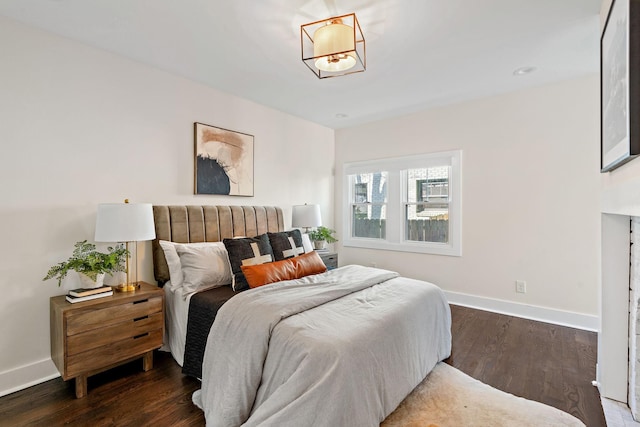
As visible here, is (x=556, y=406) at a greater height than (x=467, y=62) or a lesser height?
lesser

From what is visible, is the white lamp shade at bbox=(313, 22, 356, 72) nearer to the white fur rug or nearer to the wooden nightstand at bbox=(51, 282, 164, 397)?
the wooden nightstand at bbox=(51, 282, 164, 397)

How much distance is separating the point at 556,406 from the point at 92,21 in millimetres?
4102

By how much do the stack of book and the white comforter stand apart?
0.97m

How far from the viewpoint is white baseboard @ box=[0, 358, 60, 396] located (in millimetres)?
2128

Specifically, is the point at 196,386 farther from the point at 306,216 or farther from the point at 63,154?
the point at 306,216

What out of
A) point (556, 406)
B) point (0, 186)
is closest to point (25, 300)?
point (0, 186)

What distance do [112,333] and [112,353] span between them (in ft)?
0.47

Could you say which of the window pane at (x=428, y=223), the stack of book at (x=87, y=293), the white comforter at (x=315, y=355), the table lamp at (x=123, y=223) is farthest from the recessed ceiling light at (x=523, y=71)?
the stack of book at (x=87, y=293)

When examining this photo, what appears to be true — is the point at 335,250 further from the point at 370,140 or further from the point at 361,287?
the point at 361,287

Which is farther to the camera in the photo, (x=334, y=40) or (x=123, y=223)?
(x=123, y=223)

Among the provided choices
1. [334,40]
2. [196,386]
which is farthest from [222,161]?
[196,386]

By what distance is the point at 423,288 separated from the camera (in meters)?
2.43

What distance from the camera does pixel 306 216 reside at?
409cm

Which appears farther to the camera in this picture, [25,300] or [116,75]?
[116,75]
